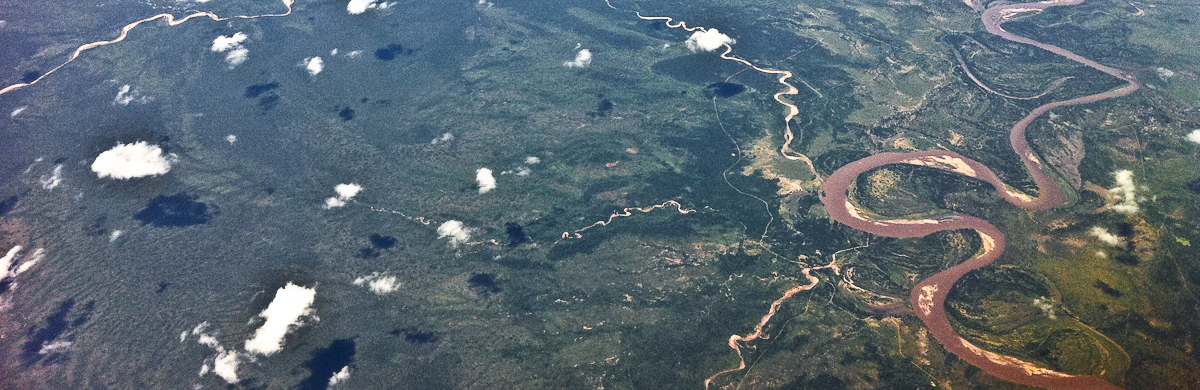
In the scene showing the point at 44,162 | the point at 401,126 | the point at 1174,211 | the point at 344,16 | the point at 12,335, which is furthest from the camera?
the point at 344,16

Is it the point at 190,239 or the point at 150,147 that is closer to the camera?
the point at 190,239

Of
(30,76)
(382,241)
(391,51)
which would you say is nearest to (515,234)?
(382,241)

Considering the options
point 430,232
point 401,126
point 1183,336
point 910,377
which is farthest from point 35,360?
point 1183,336

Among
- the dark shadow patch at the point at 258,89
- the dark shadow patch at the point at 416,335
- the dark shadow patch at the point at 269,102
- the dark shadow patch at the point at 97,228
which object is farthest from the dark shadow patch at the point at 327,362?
the dark shadow patch at the point at 258,89

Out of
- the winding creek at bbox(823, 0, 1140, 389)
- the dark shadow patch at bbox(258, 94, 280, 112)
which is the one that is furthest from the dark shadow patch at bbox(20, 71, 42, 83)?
the winding creek at bbox(823, 0, 1140, 389)

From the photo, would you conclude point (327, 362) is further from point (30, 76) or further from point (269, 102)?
point (30, 76)

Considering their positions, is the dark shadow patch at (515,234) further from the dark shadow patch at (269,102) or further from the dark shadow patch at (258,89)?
the dark shadow patch at (258,89)

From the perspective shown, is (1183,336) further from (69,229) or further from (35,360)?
(69,229)
